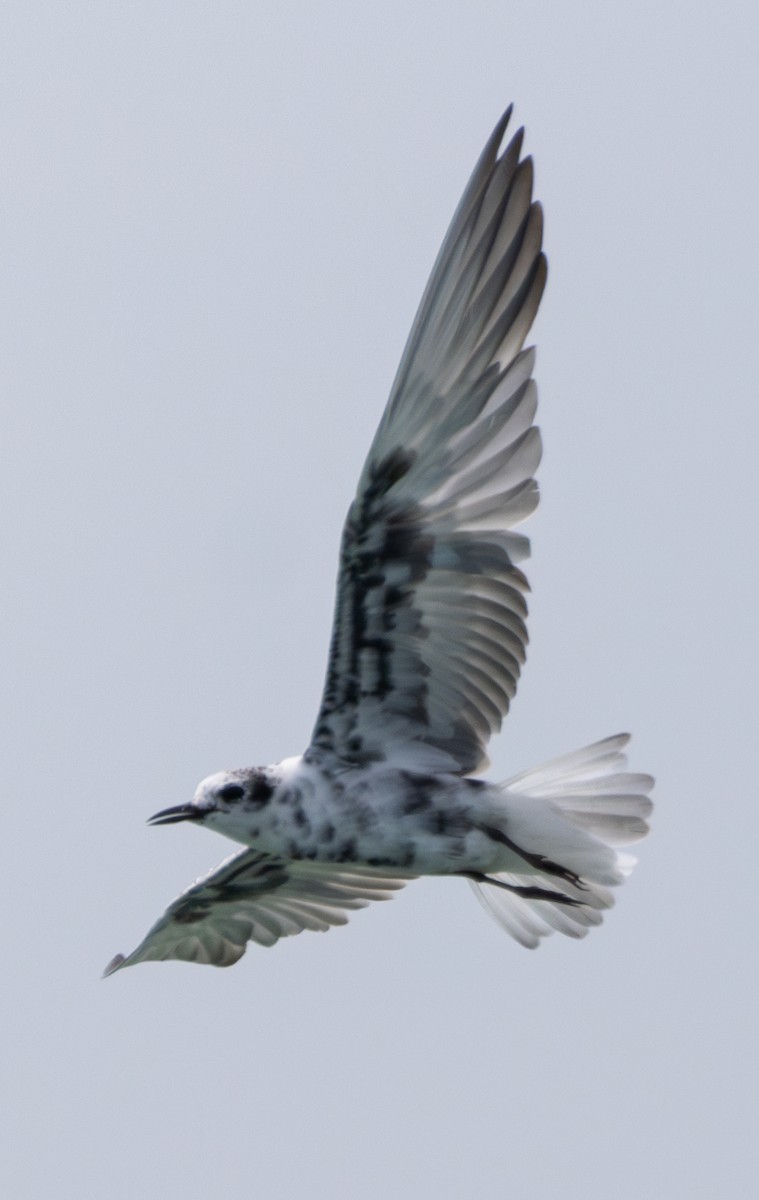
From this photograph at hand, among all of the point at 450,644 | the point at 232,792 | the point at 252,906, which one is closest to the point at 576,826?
the point at 450,644

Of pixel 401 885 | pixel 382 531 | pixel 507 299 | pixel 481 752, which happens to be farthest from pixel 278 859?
pixel 507 299

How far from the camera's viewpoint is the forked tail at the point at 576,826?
34.2 ft

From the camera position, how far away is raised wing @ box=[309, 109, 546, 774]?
9.74 meters

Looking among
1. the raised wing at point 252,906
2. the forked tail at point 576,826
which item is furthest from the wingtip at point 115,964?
the forked tail at point 576,826

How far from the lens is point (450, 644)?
33.8 ft

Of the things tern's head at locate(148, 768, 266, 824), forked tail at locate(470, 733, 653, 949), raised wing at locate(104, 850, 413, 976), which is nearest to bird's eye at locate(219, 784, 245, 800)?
tern's head at locate(148, 768, 266, 824)

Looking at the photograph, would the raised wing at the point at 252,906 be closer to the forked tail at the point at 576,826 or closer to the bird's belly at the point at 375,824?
the forked tail at the point at 576,826

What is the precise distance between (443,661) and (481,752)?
472 mm

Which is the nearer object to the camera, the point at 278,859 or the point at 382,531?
the point at 382,531

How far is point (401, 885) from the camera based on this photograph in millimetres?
A: 12141

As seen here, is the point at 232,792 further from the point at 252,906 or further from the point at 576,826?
the point at 252,906

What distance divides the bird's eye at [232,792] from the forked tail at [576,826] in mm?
1134

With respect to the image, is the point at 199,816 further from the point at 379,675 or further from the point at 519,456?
the point at 519,456

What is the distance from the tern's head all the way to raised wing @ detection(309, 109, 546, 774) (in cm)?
34
